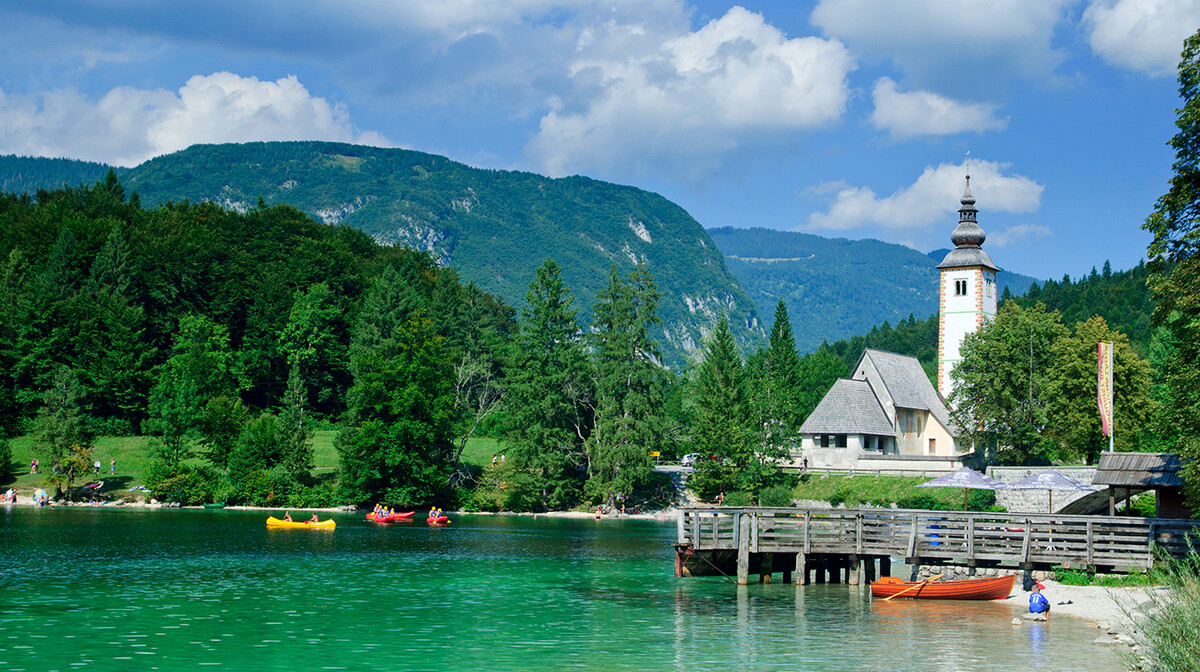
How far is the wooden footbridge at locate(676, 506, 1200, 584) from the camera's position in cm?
3325

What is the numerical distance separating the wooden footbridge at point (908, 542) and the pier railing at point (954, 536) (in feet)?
0.11

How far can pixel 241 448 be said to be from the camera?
77.4m

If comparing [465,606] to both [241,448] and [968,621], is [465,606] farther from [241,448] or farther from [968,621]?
[241,448]

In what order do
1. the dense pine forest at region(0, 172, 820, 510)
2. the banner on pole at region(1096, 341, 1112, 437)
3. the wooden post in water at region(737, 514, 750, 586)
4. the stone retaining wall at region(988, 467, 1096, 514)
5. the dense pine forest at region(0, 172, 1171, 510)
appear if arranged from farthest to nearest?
the dense pine forest at region(0, 172, 820, 510) < the dense pine forest at region(0, 172, 1171, 510) < the stone retaining wall at region(988, 467, 1096, 514) < the banner on pole at region(1096, 341, 1112, 437) < the wooden post in water at region(737, 514, 750, 586)

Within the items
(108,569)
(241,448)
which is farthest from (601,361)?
(108,569)

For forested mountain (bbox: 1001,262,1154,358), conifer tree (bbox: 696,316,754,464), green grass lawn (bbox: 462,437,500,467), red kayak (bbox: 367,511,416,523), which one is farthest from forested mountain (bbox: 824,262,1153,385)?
red kayak (bbox: 367,511,416,523)

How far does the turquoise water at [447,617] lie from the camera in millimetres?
24234

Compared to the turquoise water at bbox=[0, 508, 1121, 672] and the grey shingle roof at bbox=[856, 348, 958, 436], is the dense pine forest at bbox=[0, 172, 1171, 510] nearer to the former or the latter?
the grey shingle roof at bbox=[856, 348, 958, 436]

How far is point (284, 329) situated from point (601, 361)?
3841 centimetres

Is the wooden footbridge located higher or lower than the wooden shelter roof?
lower

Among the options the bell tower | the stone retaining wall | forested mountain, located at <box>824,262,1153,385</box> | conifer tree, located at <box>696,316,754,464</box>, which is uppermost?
forested mountain, located at <box>824,262,1153,385</box>

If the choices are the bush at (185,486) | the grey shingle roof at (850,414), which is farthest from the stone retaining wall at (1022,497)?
the bush at (185,486)

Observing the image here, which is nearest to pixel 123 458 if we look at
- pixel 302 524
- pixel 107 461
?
pixel 107 461

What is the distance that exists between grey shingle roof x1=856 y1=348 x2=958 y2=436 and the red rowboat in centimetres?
4757
